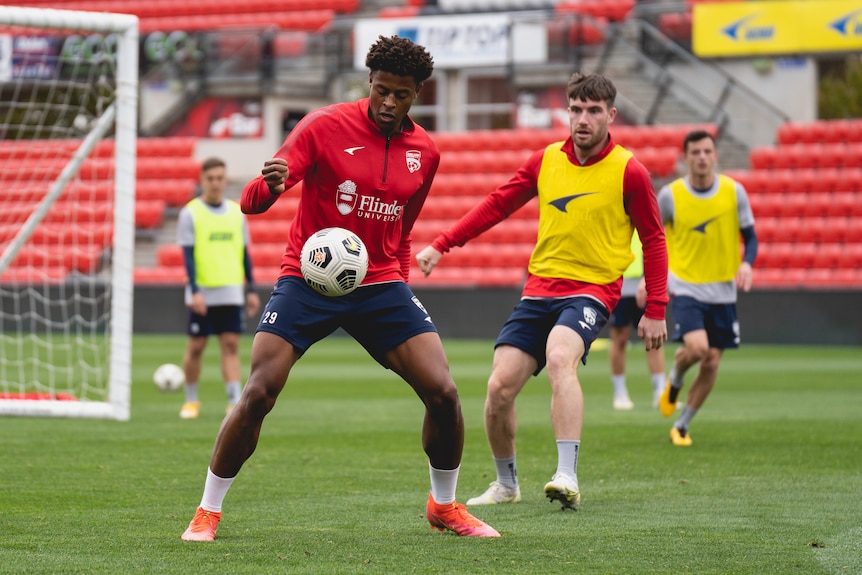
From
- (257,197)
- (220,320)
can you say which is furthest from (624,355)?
(257,197)

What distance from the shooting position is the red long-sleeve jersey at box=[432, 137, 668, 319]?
21.9ft

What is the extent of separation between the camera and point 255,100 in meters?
29.3

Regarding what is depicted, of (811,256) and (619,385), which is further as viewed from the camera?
(811,256)

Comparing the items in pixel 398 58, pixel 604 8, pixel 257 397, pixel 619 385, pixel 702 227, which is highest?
pixel 604 8

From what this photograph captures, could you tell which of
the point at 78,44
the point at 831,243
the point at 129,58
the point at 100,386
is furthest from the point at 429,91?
the point at 129,58

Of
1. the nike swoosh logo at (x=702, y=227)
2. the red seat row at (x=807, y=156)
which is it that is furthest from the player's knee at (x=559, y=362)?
the red seat row at (x=807, y=156)

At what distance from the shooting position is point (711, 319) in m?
9.34

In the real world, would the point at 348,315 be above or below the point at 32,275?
above

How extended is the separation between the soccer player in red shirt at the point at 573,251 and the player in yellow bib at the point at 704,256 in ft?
8.26

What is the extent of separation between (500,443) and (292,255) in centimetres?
170

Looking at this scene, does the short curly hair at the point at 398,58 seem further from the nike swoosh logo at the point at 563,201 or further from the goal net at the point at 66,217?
the goal net at the point at 66,217

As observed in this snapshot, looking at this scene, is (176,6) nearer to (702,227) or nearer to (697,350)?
(702,227)

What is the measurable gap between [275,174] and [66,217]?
2128 cm

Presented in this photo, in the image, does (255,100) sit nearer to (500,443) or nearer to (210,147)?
(210,147)
